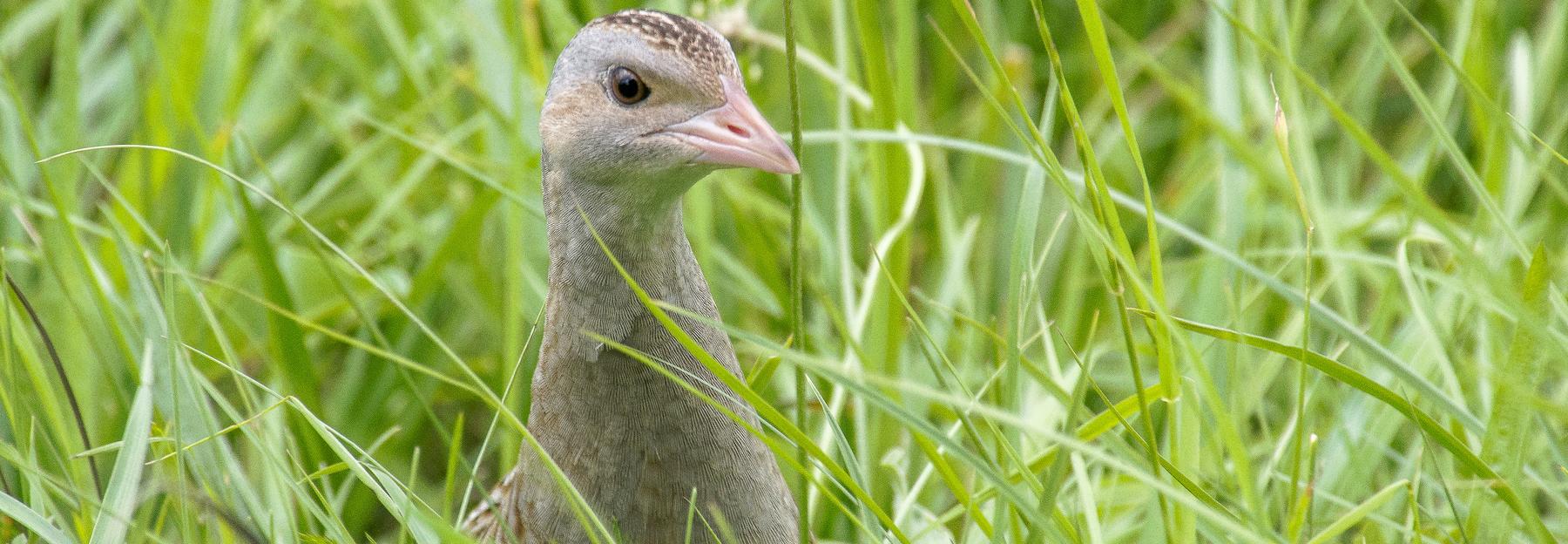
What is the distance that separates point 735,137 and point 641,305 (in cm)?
21

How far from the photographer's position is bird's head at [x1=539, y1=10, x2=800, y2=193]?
1.63 meters

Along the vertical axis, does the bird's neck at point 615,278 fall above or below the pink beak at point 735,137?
below

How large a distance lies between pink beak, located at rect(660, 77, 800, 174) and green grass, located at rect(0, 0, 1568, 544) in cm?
14

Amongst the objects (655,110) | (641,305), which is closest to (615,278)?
(641,305)

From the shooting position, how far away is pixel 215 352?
266cm

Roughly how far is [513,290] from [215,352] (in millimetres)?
692

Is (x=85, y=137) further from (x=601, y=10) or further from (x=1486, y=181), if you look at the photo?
(x=1486, y=181)

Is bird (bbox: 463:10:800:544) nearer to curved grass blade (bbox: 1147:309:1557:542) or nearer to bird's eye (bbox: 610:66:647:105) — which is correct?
bird's eye (bbox: 610:66:647:105)

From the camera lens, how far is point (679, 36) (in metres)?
1.68

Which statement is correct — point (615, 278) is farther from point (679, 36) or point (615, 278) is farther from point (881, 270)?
point (881, 270)

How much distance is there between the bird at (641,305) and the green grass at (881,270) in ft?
0.17

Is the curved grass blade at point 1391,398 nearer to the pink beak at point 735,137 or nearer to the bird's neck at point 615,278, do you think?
the pink beak at point 735,137

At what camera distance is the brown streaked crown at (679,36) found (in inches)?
65.9

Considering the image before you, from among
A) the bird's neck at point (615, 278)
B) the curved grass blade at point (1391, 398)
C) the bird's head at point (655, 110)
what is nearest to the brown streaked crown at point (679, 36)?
the bird's head at point (655, 110)
